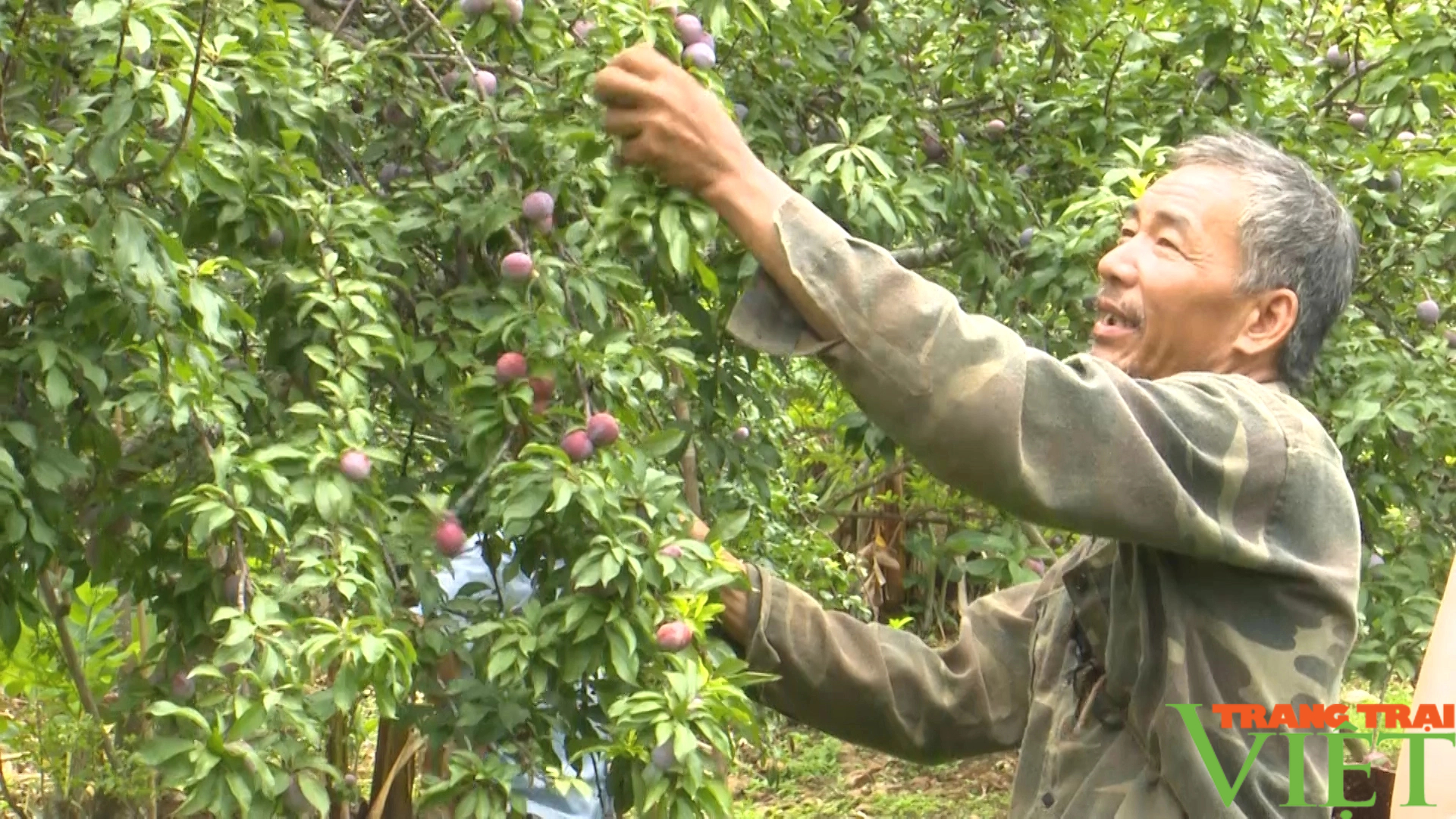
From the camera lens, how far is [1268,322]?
2291 millimetres

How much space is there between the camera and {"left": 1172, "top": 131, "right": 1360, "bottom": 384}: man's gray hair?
228 cm

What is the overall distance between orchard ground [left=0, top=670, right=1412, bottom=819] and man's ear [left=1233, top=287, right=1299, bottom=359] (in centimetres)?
392

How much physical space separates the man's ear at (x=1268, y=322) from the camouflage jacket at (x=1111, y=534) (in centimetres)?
7

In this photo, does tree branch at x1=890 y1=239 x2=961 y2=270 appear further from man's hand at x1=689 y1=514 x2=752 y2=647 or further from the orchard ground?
the orchard ground

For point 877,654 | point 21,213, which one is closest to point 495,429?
point 21,213

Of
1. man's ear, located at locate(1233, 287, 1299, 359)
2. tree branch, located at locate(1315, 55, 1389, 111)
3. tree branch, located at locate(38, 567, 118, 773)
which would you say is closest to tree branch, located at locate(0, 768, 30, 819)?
tree branch, located at locate(38, 567, 118, 773)

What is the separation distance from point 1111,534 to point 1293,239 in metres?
→ 0.58

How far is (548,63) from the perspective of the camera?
7.10 feet

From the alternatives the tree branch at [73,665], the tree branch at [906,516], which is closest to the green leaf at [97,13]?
the tree branch at [73,665]

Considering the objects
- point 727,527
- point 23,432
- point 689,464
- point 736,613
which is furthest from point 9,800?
point 727,527

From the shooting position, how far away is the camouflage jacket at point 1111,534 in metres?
1.88

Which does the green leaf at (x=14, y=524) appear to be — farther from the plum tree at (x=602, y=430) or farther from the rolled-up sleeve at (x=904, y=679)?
the rolled-up sleeve at (x=904, y=679)

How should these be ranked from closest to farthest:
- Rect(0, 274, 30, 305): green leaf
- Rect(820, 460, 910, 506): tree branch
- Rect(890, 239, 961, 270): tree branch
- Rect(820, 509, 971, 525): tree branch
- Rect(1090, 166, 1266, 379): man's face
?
Rect(0, 274, 30, 305): green leaf → Rect(1090, 166, 1266, 379): man's face → Rect(890, 239, 961, 270): tree branch → Rect(820, 460, 910, 506): tree branch → Rect(820, 509, 971, 525): tree branch

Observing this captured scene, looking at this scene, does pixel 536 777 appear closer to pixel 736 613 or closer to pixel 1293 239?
pixel 736 613
